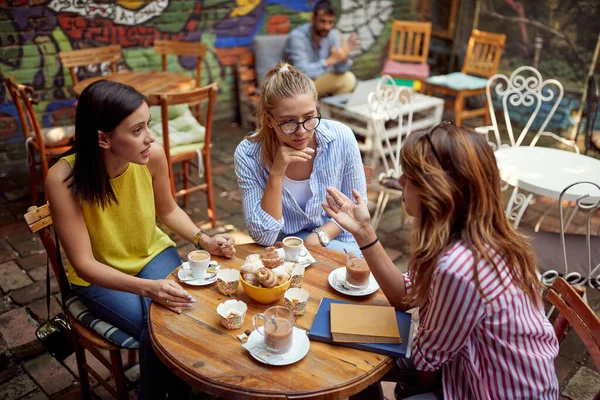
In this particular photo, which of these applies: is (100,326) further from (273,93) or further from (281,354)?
(273,93)

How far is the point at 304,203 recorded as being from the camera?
2494 mm

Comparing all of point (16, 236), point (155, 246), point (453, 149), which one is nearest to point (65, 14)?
point (16, 236)

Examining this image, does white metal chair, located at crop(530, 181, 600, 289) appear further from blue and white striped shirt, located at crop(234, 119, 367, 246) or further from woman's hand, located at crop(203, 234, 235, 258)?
woman's hand, located at crop(203, 234, 235, 258)

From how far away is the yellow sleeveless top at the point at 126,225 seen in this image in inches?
82.8

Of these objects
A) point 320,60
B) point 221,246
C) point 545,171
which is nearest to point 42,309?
point 221,246

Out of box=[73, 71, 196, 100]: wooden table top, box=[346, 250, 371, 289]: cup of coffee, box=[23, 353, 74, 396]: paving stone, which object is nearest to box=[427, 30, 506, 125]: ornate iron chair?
box=[73, 71, 196, 100]: wooden table top

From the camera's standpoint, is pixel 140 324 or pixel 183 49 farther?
pixel 183 49

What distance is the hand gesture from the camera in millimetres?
1771

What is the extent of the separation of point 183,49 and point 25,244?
→ 2382 millimetres

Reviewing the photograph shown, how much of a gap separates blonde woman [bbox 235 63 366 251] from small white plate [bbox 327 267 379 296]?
38 cm

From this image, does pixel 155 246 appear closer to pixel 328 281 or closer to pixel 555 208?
pixel 328 281

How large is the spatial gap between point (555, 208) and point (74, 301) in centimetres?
397

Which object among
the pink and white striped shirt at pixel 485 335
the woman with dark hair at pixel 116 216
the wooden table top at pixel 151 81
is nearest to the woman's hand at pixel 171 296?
the woman with dark hair at pixel 116 216

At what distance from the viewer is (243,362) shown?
1531mm
